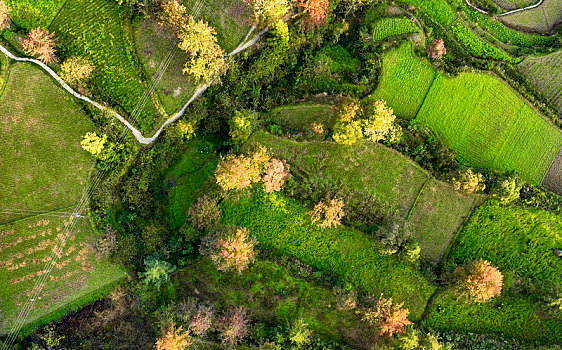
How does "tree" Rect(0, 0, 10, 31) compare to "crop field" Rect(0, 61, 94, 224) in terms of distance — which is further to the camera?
"crop field" Rect(0, 61, 94, 224)

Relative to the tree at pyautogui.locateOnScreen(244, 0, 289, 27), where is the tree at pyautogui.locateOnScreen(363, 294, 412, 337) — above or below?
below

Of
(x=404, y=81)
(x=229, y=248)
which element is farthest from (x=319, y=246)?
(x=404, y=81)

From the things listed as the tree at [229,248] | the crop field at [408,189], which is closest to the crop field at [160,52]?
the tree at [229,248]

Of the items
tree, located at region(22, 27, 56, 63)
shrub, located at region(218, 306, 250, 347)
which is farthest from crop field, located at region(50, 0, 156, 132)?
shrub, located at region(218, 306, 250, 347)

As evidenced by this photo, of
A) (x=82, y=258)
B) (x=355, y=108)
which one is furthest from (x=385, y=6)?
(x=82, y=258)

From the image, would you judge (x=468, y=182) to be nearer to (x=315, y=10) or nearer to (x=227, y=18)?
(x=315, y=10)

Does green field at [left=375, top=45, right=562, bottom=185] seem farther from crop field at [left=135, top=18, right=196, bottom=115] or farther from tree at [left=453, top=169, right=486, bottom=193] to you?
crop field at [left=135, top=18, right=196, bottom=115]
